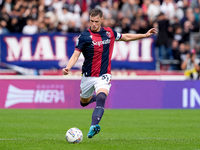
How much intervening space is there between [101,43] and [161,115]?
664 centimetres

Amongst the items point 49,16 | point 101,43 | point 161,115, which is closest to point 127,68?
point 49,16

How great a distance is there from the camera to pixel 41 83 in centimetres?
1878

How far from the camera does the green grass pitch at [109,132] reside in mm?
8477

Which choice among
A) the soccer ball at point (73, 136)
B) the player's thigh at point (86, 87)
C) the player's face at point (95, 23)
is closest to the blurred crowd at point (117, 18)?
the player's thigh at point (86, 87)

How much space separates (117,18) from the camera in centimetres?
2291

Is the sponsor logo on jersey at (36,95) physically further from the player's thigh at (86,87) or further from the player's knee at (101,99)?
the player's knee at (101,99)

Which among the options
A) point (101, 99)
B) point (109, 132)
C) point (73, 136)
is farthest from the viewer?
point (109, 132)

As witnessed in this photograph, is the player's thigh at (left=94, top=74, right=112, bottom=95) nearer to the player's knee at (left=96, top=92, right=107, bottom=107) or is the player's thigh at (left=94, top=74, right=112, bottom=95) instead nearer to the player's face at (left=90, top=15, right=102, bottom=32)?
the player's knee at (left=96, top=92, right=107, bottom=107)

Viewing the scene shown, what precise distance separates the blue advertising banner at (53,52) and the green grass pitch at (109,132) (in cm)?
549

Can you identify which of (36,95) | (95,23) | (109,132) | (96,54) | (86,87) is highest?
(95,23)

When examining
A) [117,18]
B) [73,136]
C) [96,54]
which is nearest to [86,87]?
[96,54]

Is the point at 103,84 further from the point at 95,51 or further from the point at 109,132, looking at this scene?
the point at 109,132

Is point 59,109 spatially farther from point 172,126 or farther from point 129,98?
point 172,126

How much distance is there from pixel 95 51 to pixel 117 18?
43.4 feet
